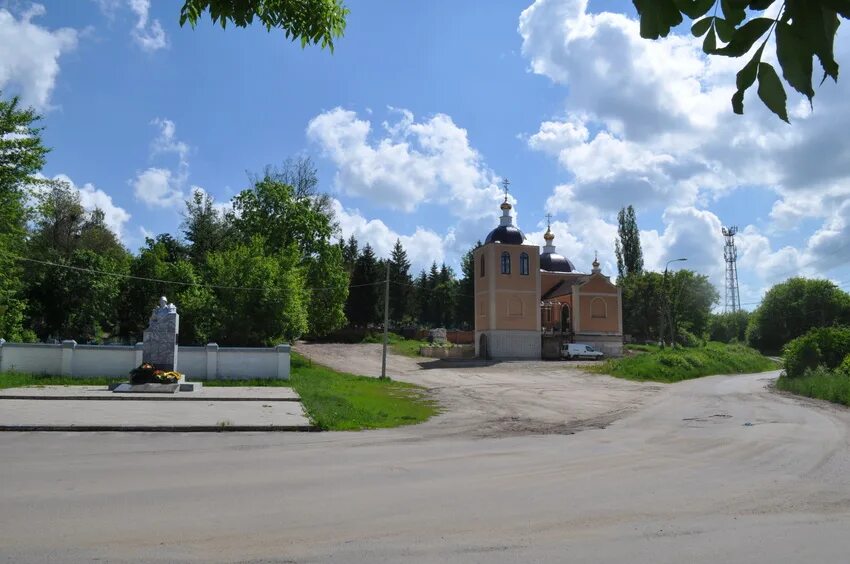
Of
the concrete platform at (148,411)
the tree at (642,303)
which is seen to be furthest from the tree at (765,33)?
the tree at (642,303)

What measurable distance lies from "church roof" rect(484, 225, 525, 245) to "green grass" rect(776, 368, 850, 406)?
30275 millimetres

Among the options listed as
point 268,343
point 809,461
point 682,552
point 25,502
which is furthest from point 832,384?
point 268,343

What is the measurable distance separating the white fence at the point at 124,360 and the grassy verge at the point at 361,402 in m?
1.68

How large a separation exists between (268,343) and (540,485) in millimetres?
30670

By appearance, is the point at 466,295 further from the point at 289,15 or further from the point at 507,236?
the point at 289,15

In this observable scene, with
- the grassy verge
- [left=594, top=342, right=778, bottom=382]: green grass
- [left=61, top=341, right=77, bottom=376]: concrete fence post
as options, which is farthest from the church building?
[left=61, top=341, right=77, bottom=376]: concrete fence post

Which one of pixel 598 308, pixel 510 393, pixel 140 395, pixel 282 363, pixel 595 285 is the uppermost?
pixel 595 285

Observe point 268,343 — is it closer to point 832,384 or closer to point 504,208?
point 832,384

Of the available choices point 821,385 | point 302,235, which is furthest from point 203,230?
point 821,385

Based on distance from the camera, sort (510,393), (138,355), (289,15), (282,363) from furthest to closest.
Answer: (282,363)
(138,355)
(510,393)
(289,15)

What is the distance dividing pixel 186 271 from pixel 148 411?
96.1ft

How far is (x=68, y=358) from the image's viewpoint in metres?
27.9

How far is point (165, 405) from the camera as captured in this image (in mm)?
19422

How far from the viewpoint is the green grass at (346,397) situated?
656 inches
